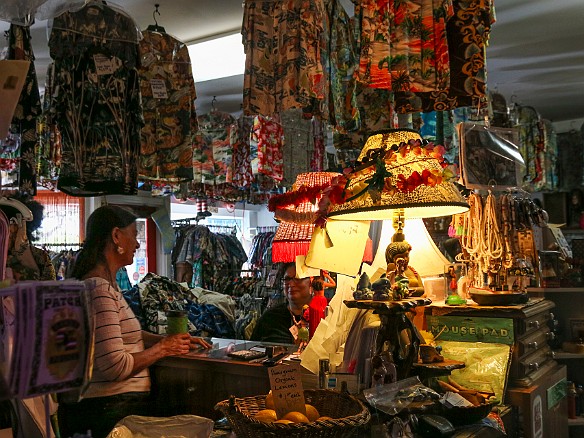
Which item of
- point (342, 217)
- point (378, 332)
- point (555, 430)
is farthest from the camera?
point (555, 430)

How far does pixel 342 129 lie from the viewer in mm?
4340

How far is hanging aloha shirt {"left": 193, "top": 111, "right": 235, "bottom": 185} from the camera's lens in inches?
270

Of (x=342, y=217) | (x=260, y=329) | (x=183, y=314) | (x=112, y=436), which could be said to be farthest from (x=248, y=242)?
(x=112, y=436)

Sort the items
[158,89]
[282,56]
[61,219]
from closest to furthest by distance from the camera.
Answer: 1. [282,56]
2. [158,89]
3. [61,219]

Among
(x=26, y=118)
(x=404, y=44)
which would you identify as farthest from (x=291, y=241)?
(x=26, y=118)

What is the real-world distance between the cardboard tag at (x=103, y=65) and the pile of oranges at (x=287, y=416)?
287cm

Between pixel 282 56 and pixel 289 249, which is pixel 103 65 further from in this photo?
pixel 289 249

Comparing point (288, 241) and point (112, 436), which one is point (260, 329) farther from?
point (112, 436)

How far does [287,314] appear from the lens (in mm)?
4340

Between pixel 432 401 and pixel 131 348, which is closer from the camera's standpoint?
pixel 432 401

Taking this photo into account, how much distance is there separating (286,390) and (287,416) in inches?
4.4

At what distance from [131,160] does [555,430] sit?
3.18m

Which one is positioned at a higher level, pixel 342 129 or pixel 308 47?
pixel 308 47

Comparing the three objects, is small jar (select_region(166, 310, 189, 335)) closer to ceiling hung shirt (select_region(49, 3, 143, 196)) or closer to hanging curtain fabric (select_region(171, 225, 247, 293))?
ceiling hung shirt (select_region(49, 3, 143, 196))
